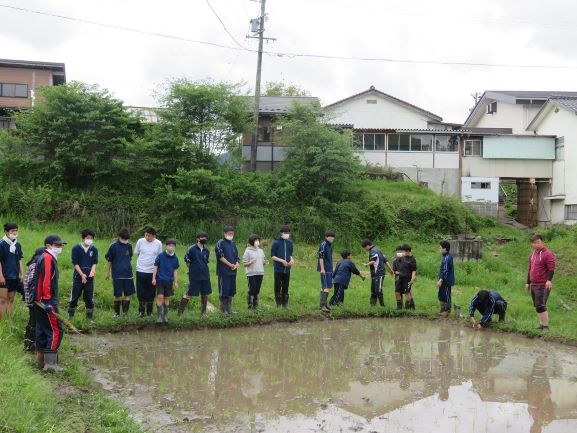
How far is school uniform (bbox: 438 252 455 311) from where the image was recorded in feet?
42.4

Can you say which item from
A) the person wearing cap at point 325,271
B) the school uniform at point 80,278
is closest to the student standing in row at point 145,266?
the school uniform at point 80,278

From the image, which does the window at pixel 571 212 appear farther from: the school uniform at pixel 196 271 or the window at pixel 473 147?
the school uniform at pixel 196 271

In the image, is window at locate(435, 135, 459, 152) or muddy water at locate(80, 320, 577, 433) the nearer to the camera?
muddy water at locate(80, 320, 577, 433)

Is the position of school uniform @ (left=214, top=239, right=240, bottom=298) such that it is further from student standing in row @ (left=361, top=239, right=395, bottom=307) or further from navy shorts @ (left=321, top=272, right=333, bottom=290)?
student standing in row @ (left=361, top=239, right=395, bottom=307)

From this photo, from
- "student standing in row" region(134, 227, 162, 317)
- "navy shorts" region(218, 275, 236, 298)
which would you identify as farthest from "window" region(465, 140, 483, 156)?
→ "student standing in row" region(134, 227, 162, 317)

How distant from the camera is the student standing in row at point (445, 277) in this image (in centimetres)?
1290

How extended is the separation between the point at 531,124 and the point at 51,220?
85.8ft

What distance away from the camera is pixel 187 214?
2270 cm

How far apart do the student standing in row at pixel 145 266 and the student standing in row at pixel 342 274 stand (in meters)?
4.13

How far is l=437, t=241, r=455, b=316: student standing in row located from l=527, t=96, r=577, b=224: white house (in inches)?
794

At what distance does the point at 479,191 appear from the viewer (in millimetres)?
31156

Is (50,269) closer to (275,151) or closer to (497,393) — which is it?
(497,393)

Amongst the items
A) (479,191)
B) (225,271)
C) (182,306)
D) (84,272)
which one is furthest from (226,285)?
(479,191)

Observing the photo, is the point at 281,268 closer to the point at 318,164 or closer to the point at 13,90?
the point at 318,164
